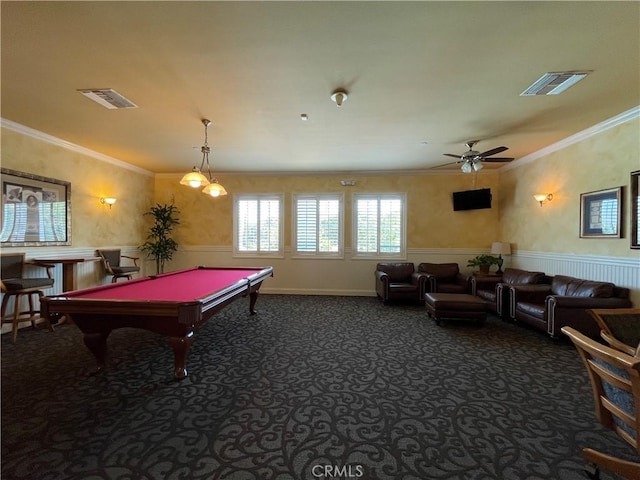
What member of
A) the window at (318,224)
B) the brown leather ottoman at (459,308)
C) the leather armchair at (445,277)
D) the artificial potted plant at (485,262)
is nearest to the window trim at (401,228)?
the window at (318,224)

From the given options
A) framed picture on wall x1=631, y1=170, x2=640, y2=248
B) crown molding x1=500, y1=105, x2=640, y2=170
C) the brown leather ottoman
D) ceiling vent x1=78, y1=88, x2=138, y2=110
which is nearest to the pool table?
ceiling vent x1=78, y1=88, x2=138, y2=110

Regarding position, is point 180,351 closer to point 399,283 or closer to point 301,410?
point 301,410

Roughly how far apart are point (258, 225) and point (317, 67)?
4871 mm

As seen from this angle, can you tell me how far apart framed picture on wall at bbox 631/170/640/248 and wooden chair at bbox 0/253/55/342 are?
771 centimetres

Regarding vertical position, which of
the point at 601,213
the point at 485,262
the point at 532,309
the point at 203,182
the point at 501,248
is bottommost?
the point at 532,309

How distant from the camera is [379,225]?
6.84 meters

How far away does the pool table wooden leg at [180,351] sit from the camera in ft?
8.69

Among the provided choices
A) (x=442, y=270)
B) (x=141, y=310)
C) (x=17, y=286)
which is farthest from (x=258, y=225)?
(x=141, y=310)

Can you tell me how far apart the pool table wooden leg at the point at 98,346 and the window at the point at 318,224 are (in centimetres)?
449

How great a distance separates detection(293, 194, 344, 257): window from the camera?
272 inches

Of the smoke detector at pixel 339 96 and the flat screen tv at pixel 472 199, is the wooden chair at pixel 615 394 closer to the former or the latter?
the smoke detector at pixel 339 96

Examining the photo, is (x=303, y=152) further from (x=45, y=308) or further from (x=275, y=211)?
(x=45, y=308)

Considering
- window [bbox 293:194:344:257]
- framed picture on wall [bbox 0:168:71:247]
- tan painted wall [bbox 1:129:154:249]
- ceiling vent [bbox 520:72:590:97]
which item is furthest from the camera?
window [bbox 293:194:344:257]

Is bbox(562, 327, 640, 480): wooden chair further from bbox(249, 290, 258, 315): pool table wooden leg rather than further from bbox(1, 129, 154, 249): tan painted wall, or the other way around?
bbox(1, 129, 154, 249): tan painted wall
